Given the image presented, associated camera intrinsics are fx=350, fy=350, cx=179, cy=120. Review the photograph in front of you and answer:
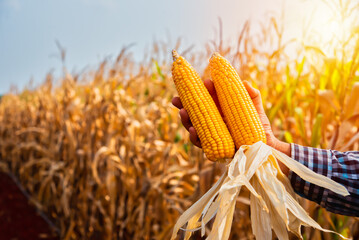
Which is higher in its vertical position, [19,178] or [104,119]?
[104,119]

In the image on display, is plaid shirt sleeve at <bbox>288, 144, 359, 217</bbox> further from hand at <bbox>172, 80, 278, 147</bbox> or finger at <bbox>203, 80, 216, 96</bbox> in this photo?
finger at <bbox>203, 80, 216, 96</bbox>

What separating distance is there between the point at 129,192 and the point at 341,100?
1697 mm

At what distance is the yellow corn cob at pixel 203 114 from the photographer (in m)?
1.30

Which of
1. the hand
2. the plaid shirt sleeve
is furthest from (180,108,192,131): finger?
the plaid shirt sleeve

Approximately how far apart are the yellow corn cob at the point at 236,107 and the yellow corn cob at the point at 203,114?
0.12 feet

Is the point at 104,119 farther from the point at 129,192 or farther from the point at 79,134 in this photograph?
the point at 129,192

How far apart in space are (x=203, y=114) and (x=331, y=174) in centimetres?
55

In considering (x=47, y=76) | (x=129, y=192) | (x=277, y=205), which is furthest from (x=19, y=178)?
(x=277, y=205)

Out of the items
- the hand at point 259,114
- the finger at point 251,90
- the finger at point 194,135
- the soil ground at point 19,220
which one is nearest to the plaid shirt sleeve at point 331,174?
the hand at point 259,114

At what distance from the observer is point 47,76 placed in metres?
4.79

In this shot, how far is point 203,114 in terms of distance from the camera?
1331 mm

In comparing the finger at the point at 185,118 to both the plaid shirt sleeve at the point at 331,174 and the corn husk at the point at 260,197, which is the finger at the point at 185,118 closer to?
the corn husk at the point at 260,197

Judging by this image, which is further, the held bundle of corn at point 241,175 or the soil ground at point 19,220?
the soil ground at point 19,220

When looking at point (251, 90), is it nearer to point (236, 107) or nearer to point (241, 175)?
point (236, 107)
